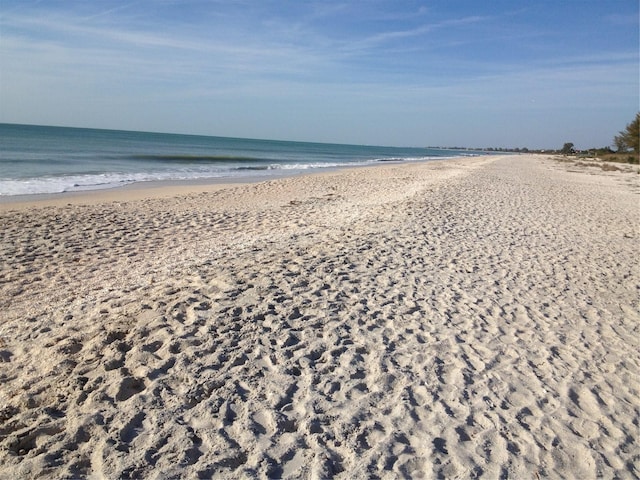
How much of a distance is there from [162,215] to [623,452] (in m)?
9.73

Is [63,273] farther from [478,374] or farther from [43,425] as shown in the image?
[478,374]

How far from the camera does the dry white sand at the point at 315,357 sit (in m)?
2.84

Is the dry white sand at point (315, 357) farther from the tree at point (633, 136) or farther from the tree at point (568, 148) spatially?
the tree at point (568, 148)

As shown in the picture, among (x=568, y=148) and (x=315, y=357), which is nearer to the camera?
(x=315, y=357)

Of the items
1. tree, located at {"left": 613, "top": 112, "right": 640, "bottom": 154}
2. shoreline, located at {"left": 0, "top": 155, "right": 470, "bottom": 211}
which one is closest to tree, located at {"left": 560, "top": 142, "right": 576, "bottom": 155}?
tree, located at {"left": 613, "top": 112, "right": 640, "bottom": 154}

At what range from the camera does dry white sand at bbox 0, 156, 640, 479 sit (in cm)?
284

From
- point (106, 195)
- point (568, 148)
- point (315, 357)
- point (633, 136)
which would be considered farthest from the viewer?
point (568, 148)

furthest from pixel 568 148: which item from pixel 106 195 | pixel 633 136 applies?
pixel 106 195

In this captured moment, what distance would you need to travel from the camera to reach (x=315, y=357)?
13.0ft

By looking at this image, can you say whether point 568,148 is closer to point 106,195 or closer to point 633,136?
point 633,136

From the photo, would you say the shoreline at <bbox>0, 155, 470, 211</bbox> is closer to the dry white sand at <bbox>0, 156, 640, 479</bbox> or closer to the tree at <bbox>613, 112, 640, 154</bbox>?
the dry white sand at <bbox>0, 156, 640, 479</bbox>

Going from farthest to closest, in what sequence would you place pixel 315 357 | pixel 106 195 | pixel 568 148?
pixel 568 148 < pixel 106 195 < pixel 315 357

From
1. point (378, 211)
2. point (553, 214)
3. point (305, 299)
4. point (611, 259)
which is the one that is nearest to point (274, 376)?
point (305, 299)

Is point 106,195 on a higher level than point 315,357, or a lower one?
lower
